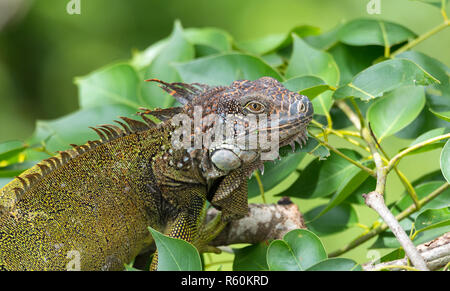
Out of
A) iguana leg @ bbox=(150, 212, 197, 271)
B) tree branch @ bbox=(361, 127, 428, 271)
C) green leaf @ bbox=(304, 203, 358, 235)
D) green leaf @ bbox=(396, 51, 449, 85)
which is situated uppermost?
green leaf @ bbox=(396, 51, 449, 85)

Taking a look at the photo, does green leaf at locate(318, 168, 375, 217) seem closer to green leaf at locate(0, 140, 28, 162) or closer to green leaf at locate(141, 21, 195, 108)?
green leaf at locate(141, 21, 195, 108)

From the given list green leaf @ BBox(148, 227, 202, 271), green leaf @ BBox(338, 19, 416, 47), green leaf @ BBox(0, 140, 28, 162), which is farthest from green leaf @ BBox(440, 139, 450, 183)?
green leaf @ BBox(0, 140, 28, 162)

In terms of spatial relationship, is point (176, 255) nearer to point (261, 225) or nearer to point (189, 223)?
point (189, 223)

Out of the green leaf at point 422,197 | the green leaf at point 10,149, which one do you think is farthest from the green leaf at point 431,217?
the green leaf at point 10,149

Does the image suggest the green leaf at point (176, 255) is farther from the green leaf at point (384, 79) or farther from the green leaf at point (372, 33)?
the green leaf at point (372, 33)

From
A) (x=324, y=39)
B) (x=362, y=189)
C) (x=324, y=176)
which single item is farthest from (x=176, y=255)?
(x=324, y=39)
